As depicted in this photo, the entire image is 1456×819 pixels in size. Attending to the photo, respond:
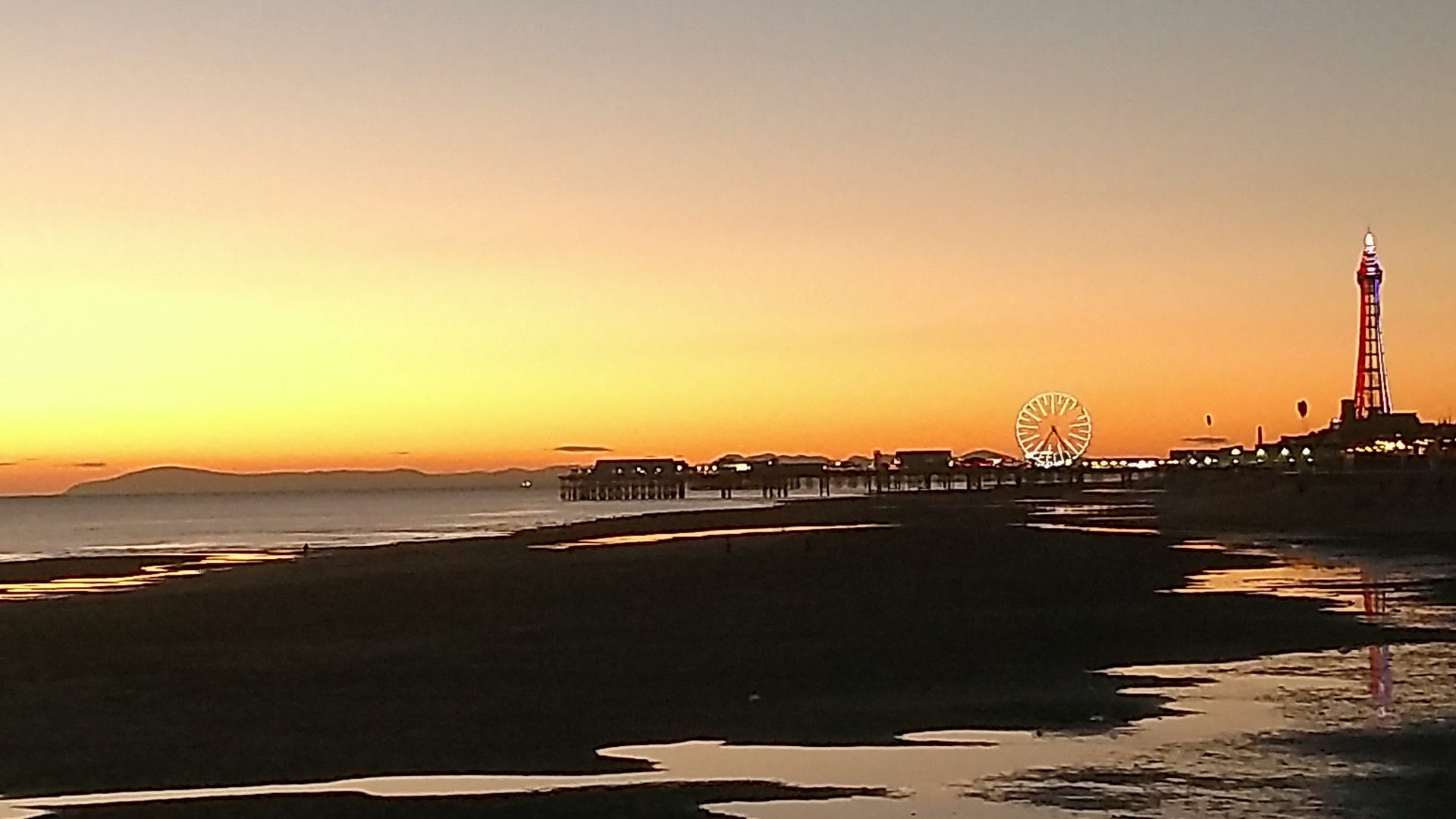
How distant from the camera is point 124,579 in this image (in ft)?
156

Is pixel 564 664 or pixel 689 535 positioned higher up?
pixel 689 535

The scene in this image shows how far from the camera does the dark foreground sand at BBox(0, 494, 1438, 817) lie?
1528 cm

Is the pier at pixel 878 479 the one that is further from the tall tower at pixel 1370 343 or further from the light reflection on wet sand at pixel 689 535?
the light reflection on wet sand at pixel 689 535

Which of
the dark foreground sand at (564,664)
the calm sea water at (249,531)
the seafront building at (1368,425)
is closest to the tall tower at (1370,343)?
the seafront building at (1368,425)

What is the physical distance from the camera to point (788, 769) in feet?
45.8

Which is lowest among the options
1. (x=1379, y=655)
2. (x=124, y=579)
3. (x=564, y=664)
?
(x=1379, y=655)

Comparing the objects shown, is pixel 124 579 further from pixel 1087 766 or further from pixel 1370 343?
pixel 1370 343

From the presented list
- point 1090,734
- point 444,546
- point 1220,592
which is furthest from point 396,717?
point 444,546

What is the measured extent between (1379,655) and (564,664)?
10106 mm

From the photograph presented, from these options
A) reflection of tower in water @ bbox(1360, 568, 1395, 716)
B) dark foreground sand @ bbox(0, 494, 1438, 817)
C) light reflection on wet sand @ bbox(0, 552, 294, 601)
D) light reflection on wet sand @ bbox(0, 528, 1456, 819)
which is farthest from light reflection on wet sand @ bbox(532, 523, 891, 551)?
light reflection on wet sand @ bbox(0, 528, 1456, 819)

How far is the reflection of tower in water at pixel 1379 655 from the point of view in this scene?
55.2 feet

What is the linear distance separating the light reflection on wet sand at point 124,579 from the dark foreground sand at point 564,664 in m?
3.17

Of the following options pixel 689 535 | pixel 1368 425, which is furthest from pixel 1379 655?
pixel 1368 425

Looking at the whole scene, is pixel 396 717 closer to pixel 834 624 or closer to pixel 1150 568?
pixel 834 624
